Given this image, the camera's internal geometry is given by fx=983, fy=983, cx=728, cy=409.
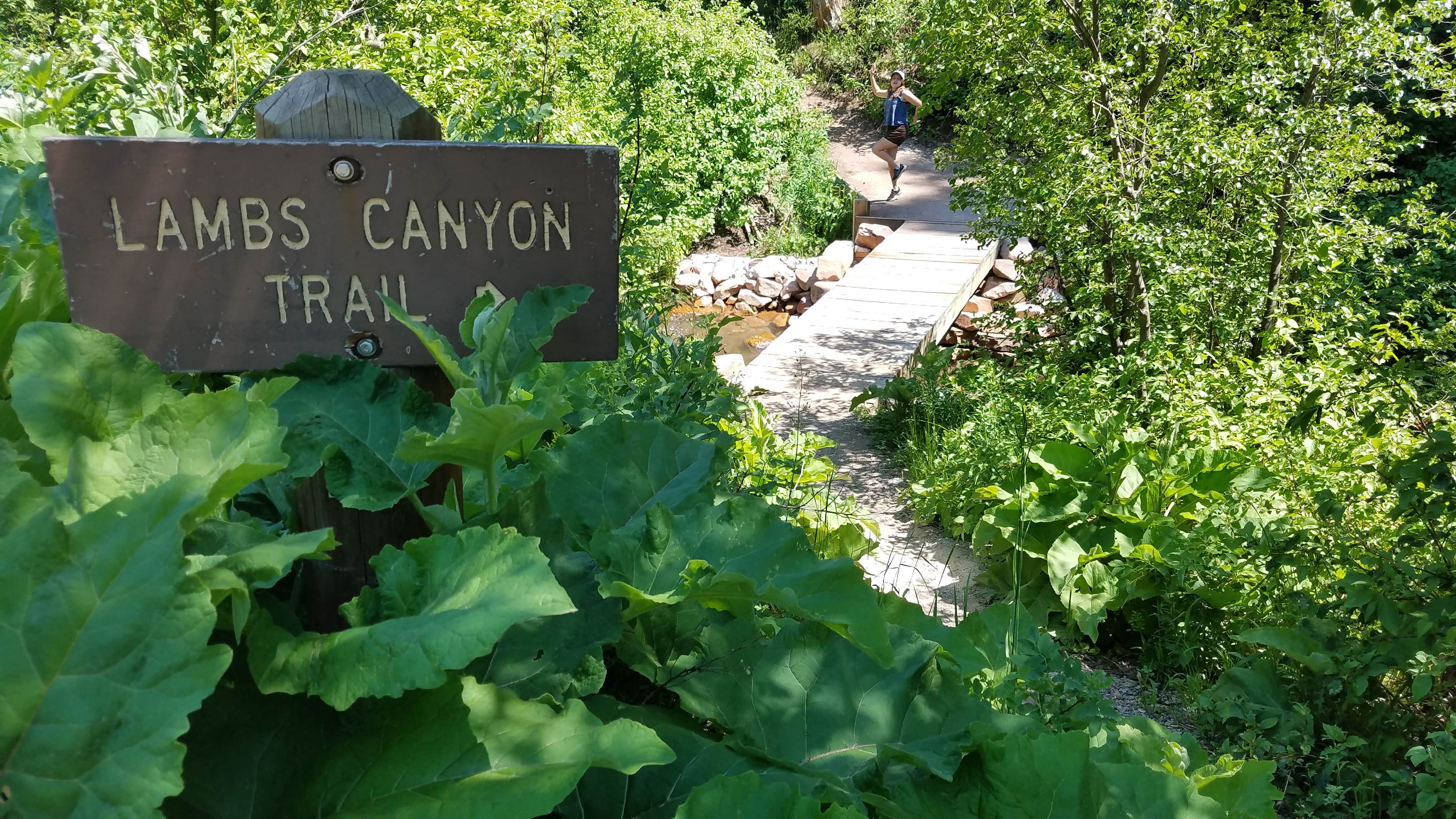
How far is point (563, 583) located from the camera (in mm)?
1161

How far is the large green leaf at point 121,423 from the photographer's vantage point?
93 cm

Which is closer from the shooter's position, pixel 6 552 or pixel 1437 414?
pixel 6 552

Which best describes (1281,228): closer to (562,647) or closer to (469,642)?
(562,647)

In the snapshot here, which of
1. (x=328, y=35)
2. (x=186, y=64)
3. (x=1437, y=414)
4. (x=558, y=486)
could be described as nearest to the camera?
(x=558, y=486)

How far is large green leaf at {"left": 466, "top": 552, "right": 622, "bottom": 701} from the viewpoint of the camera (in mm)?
1094

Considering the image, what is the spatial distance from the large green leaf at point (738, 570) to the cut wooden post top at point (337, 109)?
2.15ft

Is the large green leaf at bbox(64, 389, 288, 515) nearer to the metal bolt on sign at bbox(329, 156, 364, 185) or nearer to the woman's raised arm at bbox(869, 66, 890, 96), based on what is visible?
the metal bolt on sign at bbox(329, 156, 364, 185)

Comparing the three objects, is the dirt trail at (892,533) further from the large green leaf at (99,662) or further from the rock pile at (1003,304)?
the large green leaf at (99,662)

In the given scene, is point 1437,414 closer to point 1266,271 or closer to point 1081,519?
point 1081,519

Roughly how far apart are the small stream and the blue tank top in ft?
11.9

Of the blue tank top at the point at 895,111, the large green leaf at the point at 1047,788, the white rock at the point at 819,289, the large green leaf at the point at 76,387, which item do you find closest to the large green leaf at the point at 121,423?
the large green leaf at the point at 76,387

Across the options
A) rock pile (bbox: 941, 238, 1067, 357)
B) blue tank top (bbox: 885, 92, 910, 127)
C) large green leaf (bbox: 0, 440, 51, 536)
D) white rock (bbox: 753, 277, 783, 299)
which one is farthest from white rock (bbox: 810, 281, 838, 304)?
large green leaf (bbox: 0, 440, 51, 536)

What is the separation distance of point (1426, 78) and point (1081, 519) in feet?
9.75

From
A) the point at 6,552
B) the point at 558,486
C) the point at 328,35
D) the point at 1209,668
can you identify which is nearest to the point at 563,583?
the point at 558,486
